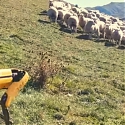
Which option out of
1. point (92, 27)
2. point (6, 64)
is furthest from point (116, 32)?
point (6, 64)

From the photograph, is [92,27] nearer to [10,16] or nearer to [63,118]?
[10,16]

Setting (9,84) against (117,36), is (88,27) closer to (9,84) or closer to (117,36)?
(117,36)

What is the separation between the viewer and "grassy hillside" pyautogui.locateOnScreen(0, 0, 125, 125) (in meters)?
11.1

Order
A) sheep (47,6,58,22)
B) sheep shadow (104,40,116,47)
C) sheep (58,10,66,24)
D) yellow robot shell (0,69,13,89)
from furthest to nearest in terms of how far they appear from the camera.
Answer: sheep (58,10,66,24) → sheep (47,6,58,22) → sheep shadow (104,40,116,47) → yellow robot shell (0,69,13,89)

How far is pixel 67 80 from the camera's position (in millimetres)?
15258

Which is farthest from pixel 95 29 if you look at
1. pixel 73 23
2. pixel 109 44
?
pixel 109 44

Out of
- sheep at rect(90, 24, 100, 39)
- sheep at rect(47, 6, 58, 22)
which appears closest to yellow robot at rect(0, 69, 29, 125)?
sheep at rect(90, 24, 100, 39)

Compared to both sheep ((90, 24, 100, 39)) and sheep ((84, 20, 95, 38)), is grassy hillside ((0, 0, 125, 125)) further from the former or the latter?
sheep ((84, 20, 95, 38))

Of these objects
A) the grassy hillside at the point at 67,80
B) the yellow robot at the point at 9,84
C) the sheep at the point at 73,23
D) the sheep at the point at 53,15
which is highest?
the sheep at the point at 53,15

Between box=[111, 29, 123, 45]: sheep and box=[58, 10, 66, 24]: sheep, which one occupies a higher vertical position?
box=[58, 10, 66, 24]: sheep

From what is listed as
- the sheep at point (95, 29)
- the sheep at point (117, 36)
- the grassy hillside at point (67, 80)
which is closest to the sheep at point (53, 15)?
the sheep at point (95, 29)

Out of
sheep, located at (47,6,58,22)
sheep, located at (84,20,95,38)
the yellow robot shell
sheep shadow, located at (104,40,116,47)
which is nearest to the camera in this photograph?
the yellow robot shell

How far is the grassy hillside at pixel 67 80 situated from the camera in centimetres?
1113

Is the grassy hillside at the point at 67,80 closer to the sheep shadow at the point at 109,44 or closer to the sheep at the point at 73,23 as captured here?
the sheep shadow at the point at 109,44
